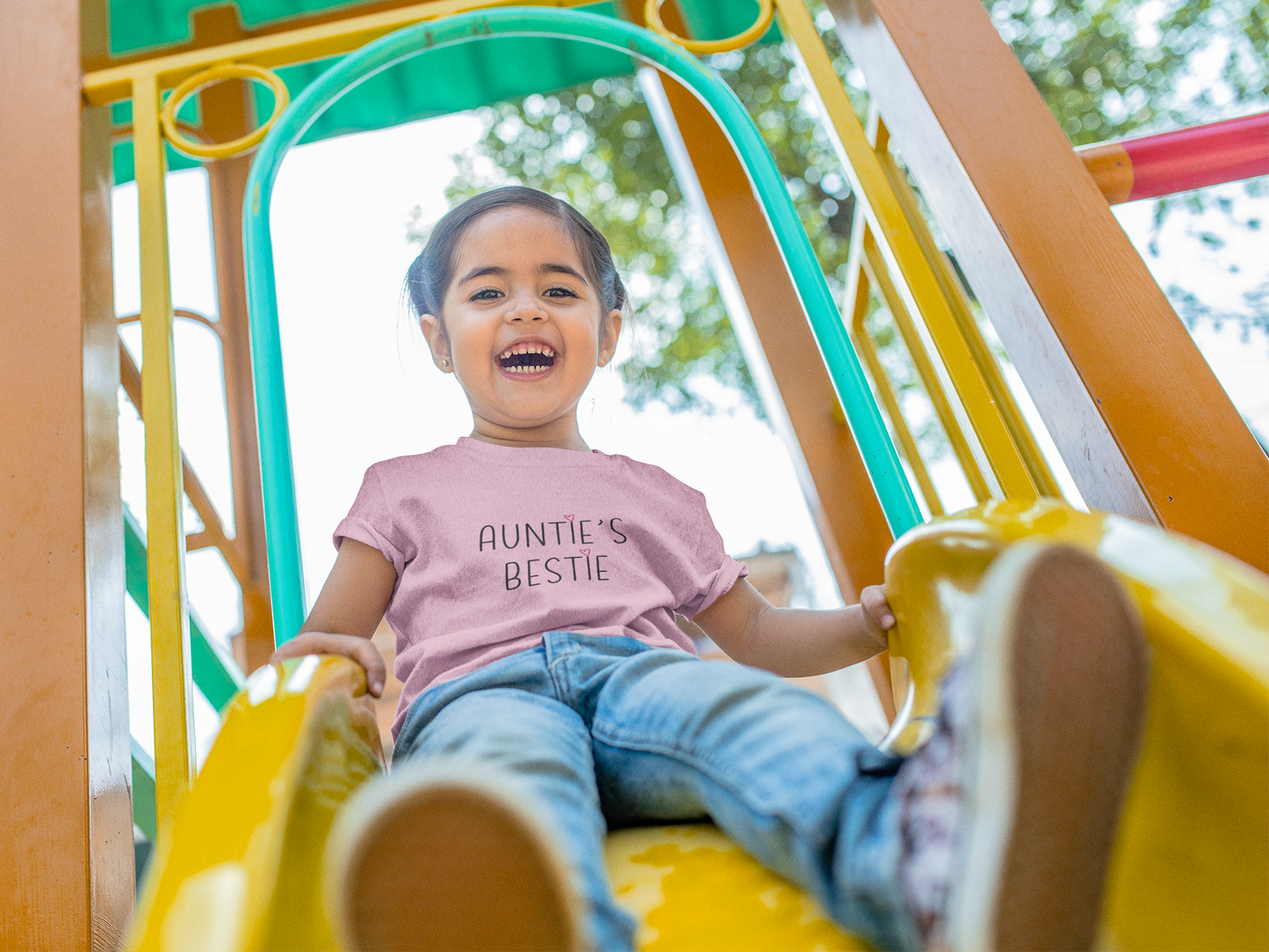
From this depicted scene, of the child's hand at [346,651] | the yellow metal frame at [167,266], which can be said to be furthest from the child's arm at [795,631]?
the child's hand at [346,651]

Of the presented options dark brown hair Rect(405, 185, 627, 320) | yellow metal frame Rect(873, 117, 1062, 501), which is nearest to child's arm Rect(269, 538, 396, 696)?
dark brown hair Rect(405, 185, 627, 320)

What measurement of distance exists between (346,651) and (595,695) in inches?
7.7

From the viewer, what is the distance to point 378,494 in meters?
0.94

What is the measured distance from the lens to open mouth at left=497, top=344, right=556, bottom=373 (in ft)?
3.36

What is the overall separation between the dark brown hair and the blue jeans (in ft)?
1.76

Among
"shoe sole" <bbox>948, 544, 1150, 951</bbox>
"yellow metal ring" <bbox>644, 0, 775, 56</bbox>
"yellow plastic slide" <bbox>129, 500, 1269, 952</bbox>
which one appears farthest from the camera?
"yellow metal ring" <bbox>644, 0, 775, 56</bbox>

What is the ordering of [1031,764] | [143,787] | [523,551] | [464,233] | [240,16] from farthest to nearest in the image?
[240,16]
[143,787]
[464,233]
[523,551]
[1031,764]

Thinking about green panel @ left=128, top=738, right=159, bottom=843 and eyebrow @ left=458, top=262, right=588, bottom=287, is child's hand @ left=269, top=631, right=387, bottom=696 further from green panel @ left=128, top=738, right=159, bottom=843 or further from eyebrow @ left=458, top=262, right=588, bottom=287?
green panel @ left=128, top=738, right=159, bottom=843

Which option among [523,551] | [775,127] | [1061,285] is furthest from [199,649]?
[775,127]

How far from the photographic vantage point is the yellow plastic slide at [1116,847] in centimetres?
46

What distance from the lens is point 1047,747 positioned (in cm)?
38

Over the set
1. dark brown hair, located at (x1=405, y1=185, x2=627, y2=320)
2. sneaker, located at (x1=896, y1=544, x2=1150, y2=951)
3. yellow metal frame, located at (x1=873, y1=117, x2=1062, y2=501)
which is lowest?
sneaker, located at (x1=896, y1=544, x2=1150, y2=951)

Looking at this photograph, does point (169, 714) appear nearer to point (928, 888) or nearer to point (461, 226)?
point (461, 226)

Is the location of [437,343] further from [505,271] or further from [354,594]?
[354,594]
